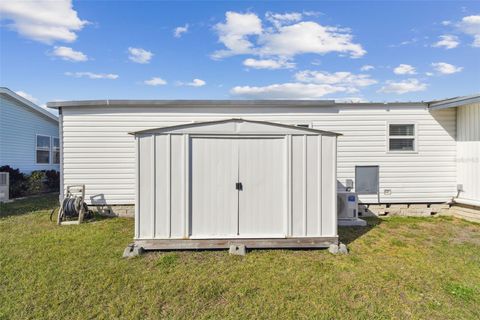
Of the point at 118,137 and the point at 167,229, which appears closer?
the point at 167,229

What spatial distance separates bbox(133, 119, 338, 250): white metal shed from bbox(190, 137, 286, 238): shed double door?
0.05ft

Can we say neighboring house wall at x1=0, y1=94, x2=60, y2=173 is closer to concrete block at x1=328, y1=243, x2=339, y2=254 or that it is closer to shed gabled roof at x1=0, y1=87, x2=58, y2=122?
shed gabled roof at x1=0, y1=87, x2=58, y2=122

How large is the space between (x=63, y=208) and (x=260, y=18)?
8.60 metres

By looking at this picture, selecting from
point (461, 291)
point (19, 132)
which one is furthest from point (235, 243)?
point (19, 132)

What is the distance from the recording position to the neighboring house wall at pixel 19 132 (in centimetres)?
1001

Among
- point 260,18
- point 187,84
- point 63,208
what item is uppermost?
point 260,18

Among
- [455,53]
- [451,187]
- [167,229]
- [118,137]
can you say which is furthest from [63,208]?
[455,53]

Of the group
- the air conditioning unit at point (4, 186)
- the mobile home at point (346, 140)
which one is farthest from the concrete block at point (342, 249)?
the air conditioning unit at point (4, 186)

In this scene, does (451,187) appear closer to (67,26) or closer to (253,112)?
(253,112)

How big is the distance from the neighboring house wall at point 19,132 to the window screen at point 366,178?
1228 centimetres

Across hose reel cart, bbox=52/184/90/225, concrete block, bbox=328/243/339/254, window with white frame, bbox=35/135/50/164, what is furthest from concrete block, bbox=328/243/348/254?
window with white frame, bbox=35/135/50/164

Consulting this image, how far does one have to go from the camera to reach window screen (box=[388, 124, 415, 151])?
699cm

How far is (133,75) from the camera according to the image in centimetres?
1144

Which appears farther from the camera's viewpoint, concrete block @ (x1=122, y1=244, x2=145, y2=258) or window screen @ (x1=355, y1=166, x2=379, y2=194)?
window screen @ (x1=355, y1=166, x2=379, y2=194)
